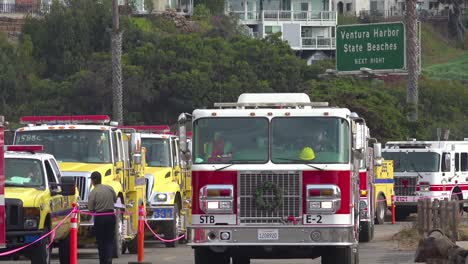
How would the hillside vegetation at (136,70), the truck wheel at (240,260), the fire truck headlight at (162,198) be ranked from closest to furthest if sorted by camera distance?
the truck wheel at (240,260)
the fire truck headlight at (162,198)
the hillside vegetation at (136,70)

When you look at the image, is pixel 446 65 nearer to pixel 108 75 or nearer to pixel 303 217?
pixel 108 75

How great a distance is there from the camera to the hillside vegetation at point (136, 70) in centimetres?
7350

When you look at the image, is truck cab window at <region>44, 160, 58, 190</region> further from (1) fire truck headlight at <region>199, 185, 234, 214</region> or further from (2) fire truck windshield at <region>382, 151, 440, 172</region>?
(2) fire truck windshield at <region>382, 151, 440, 172</region>

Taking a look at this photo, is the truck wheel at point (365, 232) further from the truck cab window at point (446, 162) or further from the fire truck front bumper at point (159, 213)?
the truck cab window at point (446, 162)

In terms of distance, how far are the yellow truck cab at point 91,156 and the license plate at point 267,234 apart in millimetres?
5880

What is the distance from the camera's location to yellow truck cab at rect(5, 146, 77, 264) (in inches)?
848

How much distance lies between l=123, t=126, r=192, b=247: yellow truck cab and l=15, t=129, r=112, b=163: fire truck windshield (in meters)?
2.95

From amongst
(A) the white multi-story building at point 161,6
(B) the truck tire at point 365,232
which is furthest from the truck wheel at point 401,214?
(A) the white multi-story building at point 161,6

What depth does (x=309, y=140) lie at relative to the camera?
21.2 m

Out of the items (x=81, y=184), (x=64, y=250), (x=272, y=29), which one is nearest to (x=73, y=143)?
(x=81, y=184)

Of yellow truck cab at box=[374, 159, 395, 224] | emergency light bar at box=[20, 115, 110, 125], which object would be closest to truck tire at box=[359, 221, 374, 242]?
yellow truck cab at box=[374, 159, 395, 224]

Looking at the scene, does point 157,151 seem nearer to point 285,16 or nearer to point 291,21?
point 291,21

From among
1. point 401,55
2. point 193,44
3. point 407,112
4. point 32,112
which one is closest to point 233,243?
point 401,55

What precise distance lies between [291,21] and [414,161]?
7411 centimetres
